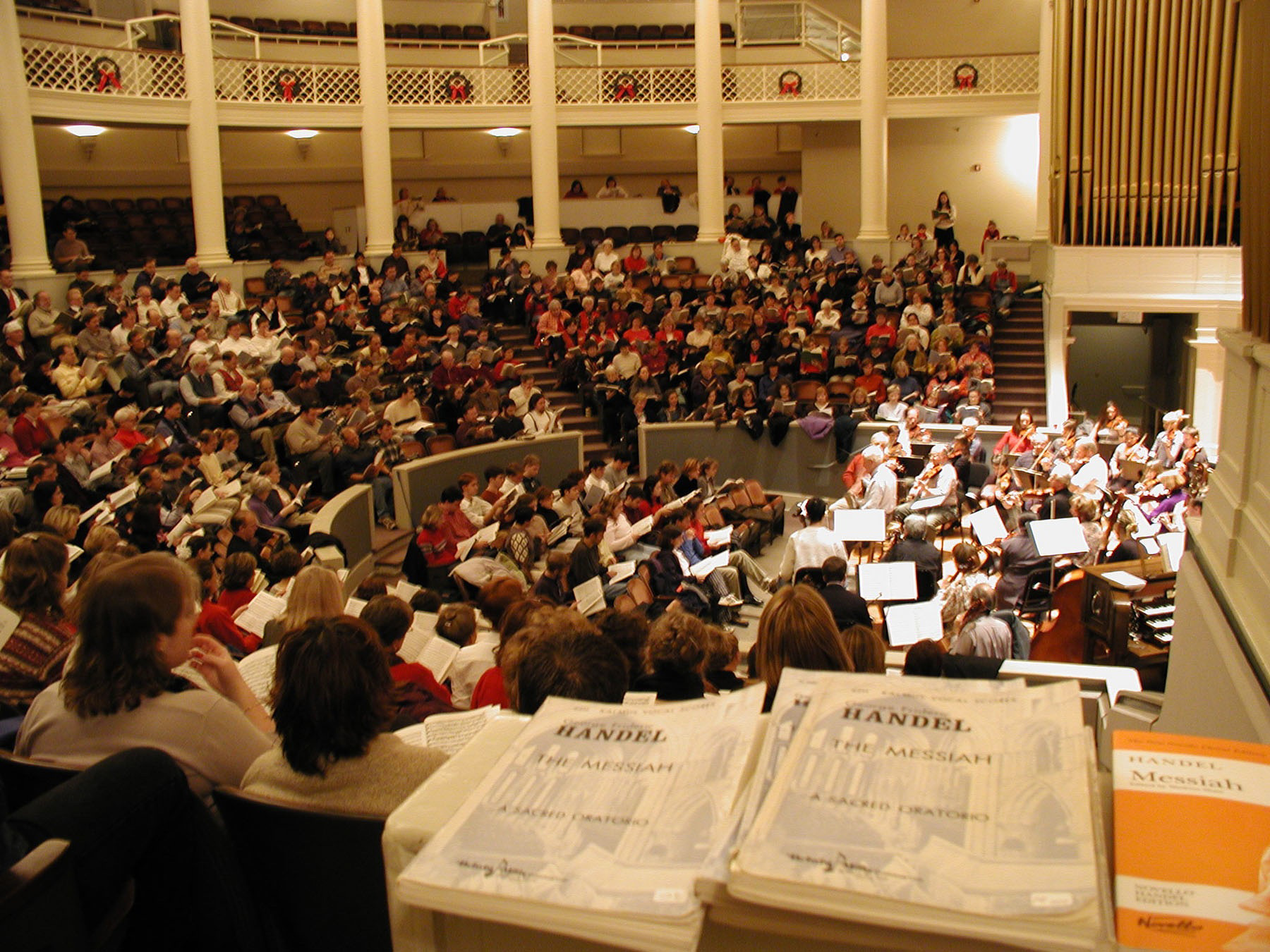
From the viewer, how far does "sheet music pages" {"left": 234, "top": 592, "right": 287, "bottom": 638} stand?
20.2 feet

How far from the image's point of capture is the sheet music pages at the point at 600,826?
4.34 feet

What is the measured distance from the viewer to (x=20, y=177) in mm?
16547

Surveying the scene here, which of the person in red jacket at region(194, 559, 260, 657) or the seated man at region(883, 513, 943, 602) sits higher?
the person in red jacket at region(194, 559, 260, 657)

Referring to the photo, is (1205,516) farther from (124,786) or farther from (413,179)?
(413,179)

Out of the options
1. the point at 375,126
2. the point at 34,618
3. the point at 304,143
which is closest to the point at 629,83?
the point at 375,126

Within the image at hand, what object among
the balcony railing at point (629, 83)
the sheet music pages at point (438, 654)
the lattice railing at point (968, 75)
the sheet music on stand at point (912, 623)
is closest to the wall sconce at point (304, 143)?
the balcony railing at point (629, 83)

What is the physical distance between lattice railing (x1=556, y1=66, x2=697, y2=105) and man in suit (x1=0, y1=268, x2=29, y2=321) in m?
10.1

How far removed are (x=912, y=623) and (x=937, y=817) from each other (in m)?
6.36

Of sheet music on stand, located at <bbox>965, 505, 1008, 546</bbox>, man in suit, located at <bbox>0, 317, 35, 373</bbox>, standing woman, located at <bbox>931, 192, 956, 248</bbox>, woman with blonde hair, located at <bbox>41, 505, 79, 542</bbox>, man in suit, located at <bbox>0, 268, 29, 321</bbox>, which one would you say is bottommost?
sheet music on stand, located at <bbox>965, 505, 1008, 546</bbox>

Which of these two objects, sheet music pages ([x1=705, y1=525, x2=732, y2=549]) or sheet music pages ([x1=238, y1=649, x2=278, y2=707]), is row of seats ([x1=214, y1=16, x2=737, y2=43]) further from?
sheet music pages ([x1=238, y1=649, x2=278, y2=707])

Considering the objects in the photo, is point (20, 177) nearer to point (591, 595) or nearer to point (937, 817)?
point (591, 595)

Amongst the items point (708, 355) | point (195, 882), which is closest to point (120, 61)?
point (708, 355)

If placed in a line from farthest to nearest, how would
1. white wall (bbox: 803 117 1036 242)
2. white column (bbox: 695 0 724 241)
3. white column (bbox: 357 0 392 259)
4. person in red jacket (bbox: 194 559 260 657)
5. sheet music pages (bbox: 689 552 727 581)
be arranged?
1. white wall (bbox: 803 117 1036 242)
2. white column (bbox: 695 0 724 241)
3. white column (bbox: 357 0 392 259)
4. sheet music pages (bbox: 689 552 727 581)
5. person in red jacket (bbox: 194 559 260 657)

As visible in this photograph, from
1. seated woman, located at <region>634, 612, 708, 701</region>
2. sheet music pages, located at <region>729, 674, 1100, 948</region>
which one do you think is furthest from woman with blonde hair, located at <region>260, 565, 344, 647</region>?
sheet music pages, located at <region>729, 674, 1100, 948</region>
